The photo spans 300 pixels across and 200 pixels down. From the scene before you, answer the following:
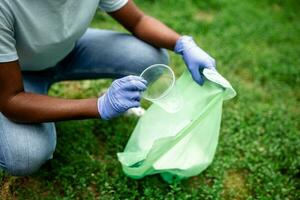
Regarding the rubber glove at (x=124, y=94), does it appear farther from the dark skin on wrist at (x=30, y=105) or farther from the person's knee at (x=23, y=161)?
the person's knee at (x=23, y=161)

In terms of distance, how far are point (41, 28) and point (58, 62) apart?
43 centimetres

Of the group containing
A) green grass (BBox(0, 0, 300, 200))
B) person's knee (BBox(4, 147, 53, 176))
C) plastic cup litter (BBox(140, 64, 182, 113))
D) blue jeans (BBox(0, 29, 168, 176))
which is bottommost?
green grass (BBox(0, 0, 300, 200))

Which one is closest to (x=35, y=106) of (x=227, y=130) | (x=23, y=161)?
(x=23, y=161)

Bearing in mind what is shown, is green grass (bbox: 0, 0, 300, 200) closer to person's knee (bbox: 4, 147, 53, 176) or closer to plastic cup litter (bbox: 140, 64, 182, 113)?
person's knee (bbox: 4, 147, 53, 176)

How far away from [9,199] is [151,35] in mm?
998

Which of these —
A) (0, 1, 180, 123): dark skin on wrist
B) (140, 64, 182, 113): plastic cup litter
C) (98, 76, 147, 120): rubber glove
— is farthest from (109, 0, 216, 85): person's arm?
(0, 1, 180, 123): dark skin on wrist

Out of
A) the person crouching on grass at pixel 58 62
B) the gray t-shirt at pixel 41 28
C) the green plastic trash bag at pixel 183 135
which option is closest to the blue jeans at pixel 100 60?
the person crouching on grass at pixel 58 62

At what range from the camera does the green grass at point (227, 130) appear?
208cm

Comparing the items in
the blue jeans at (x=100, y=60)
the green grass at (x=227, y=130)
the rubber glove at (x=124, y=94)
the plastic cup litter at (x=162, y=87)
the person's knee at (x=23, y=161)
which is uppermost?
the rubber glove at (x=124, y=94)

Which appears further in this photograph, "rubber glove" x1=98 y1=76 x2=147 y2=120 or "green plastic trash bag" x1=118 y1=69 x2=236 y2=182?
"green plastic trash bag" x1=118 y1=69 x2=236 y2=182

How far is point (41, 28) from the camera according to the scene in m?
1.71

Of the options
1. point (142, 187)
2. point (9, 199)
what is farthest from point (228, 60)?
point (9, 199)

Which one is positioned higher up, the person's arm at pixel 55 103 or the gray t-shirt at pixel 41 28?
the gray t-shirt at pixel 41 28

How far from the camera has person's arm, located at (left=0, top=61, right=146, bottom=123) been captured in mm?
1644
